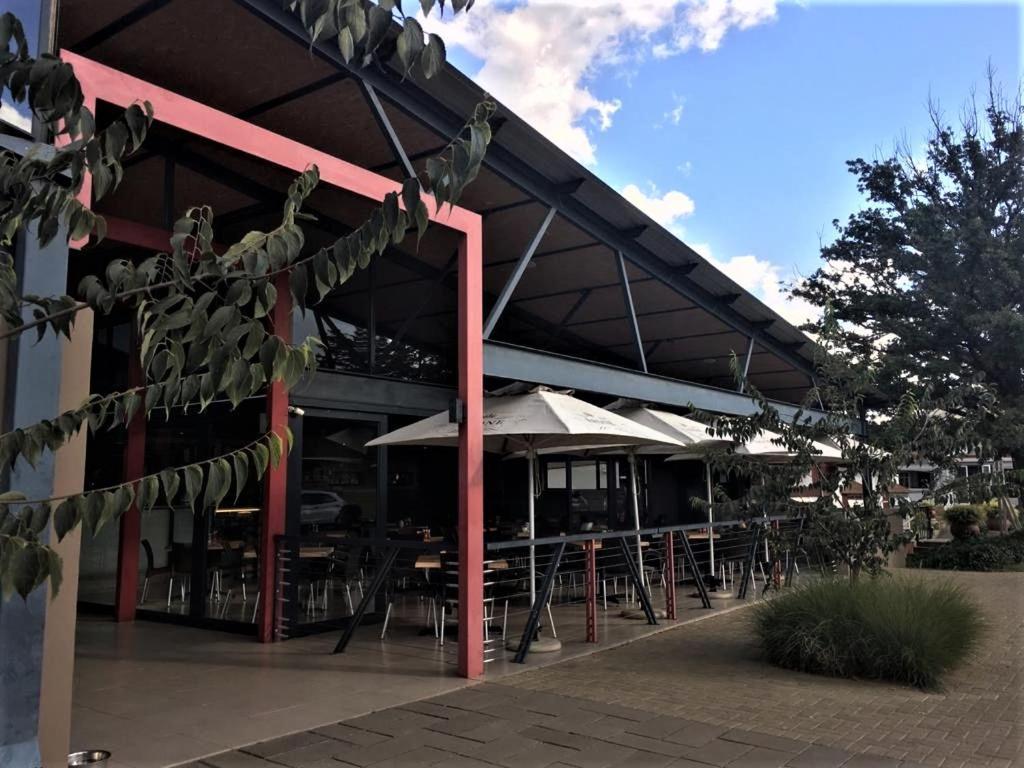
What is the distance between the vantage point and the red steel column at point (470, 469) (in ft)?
19.9

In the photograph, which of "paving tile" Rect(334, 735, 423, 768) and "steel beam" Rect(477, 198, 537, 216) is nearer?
"paving tile" Rect(334, 735, 423, 768)

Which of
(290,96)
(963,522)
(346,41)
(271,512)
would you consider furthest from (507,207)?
(963,522)

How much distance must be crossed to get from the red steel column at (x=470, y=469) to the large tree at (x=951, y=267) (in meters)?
9.07

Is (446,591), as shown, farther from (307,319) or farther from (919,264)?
(919,264)

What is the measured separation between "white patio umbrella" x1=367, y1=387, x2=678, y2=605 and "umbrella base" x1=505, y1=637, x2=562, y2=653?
1.24 feet

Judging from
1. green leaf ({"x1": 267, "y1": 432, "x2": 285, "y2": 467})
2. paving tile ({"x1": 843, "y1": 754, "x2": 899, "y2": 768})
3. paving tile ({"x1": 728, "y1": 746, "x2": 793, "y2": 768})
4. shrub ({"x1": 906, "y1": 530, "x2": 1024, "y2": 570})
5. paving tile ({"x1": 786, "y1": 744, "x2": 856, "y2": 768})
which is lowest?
paving tile ({"x1": 843, "y1": 754, "x2": 899, "y2": 768})

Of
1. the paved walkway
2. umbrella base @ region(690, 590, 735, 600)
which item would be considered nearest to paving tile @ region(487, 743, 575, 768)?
the paved walkway

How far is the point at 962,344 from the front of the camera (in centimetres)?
1505

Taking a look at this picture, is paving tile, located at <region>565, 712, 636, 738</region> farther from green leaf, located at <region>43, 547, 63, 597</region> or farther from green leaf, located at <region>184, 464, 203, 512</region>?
green leaf, located at <region>43, 547, 63, 597</region>

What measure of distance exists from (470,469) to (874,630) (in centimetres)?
333

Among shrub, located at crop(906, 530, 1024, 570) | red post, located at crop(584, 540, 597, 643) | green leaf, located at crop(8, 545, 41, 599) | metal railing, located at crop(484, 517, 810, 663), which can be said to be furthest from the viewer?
shrub, located at crop(906, 530, 1024, 570)

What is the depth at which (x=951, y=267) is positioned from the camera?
47.9ft

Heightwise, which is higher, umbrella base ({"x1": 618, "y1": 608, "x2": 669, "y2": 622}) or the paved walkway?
umbrella base ({"x1": 618, "y1": 608, "x2": 669, "y2": 622})

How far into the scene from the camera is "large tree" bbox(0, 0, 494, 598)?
1604 mm
